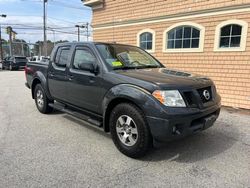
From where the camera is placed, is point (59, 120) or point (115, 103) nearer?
point (115, 103)

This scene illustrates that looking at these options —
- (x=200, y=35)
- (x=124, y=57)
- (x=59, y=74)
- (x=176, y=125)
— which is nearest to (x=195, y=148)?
(x=176, y=125)

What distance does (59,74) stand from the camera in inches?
196

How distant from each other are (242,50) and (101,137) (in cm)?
542

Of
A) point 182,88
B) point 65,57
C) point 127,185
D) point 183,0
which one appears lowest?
point 127,185

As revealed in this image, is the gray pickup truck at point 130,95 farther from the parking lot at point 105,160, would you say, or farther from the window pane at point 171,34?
the window pane at point 171,34

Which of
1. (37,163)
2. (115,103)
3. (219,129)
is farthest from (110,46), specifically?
(219,129)

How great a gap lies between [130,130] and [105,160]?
61 cm

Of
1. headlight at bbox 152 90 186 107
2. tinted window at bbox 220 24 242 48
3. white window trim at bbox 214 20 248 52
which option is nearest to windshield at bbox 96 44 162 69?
headlight at bbox 152 90 186 107

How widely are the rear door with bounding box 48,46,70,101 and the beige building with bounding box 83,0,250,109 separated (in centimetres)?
505

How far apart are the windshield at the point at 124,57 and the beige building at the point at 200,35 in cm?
→ 370

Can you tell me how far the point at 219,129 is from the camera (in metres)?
4.89

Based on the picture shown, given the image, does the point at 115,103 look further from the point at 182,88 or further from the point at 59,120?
the point at 59,120

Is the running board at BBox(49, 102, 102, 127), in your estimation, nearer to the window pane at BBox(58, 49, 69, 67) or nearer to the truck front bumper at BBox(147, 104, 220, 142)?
the window pane at BBox(58, 49, 69, 67)

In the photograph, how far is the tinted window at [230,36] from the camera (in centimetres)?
706
